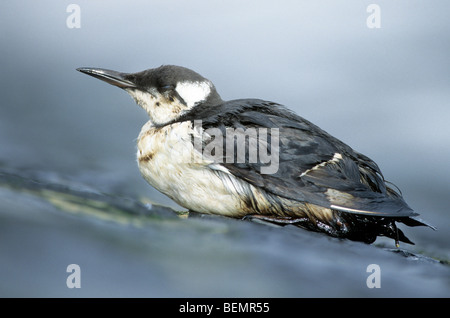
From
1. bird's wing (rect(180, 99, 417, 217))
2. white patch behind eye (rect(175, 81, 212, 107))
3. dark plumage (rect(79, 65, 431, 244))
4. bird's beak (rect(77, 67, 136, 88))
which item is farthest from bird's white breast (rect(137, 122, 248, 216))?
bird's beak (rect(77, 67, 136, 88))

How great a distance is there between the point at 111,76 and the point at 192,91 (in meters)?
0.66

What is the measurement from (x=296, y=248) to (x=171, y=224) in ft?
2.62

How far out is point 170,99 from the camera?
494cm

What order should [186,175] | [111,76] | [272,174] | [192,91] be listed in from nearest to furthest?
[272,174] → [186,175] → [192,91] → [111,76]

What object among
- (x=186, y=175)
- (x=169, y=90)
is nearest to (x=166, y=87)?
(x=169, y=90)

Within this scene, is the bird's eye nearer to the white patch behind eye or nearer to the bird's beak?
the white patch behind eye

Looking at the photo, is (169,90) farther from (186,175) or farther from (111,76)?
(186,175)

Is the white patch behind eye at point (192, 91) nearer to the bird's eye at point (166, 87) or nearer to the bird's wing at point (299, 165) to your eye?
the bird's eye at point (166, 87)

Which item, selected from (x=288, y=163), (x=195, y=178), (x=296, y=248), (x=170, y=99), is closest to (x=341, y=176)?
(x=288, y=163)

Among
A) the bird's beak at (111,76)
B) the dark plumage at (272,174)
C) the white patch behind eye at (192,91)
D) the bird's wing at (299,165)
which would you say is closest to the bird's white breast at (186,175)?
the dark plumage at (272,174)

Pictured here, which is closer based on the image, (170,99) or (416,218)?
(416,218)

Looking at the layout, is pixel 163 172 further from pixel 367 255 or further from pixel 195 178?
pixel 367 255

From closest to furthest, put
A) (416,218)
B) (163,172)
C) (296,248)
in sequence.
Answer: (296,248)
(416,218)
(163,172)

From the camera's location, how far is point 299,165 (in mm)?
4375
